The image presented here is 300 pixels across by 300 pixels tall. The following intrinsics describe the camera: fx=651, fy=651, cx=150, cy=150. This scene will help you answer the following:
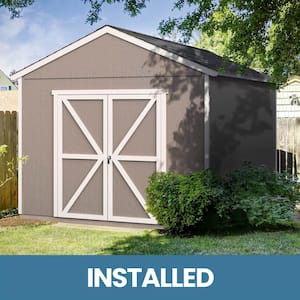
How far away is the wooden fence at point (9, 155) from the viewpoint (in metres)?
11.7

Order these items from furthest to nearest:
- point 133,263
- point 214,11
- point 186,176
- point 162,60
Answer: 1. point 214,11
2. point 162,60
3. point 186,176
4. point 133,263

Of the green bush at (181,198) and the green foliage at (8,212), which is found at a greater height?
the green bush at (181,198)

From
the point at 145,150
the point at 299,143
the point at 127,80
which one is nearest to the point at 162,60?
the point at 127,80

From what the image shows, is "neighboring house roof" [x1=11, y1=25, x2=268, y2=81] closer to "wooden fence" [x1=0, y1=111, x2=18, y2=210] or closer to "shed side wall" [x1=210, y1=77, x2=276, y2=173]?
"shed side wall" [x1=210, y1=77, x2=276, y2=173]

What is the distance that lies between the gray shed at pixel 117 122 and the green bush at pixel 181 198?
0.70 meters

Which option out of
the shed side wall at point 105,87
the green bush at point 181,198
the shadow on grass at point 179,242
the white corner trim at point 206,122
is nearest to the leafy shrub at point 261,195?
the shadow on grass at point 179,242

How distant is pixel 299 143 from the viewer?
51.2ft

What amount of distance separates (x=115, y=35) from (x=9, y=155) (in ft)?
10.2

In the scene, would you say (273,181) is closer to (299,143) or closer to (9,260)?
(9,260)

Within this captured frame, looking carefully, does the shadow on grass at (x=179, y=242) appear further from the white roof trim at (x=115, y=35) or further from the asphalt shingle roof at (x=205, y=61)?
the asphalt shingle roof at (x=205, y=61)

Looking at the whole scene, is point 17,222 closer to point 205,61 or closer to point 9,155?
point 9,155

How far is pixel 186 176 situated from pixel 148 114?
1.35m

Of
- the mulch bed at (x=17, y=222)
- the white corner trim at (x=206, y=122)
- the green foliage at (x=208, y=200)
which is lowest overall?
the mulch bed at (x=17, y=222)

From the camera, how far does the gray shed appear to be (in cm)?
1010
